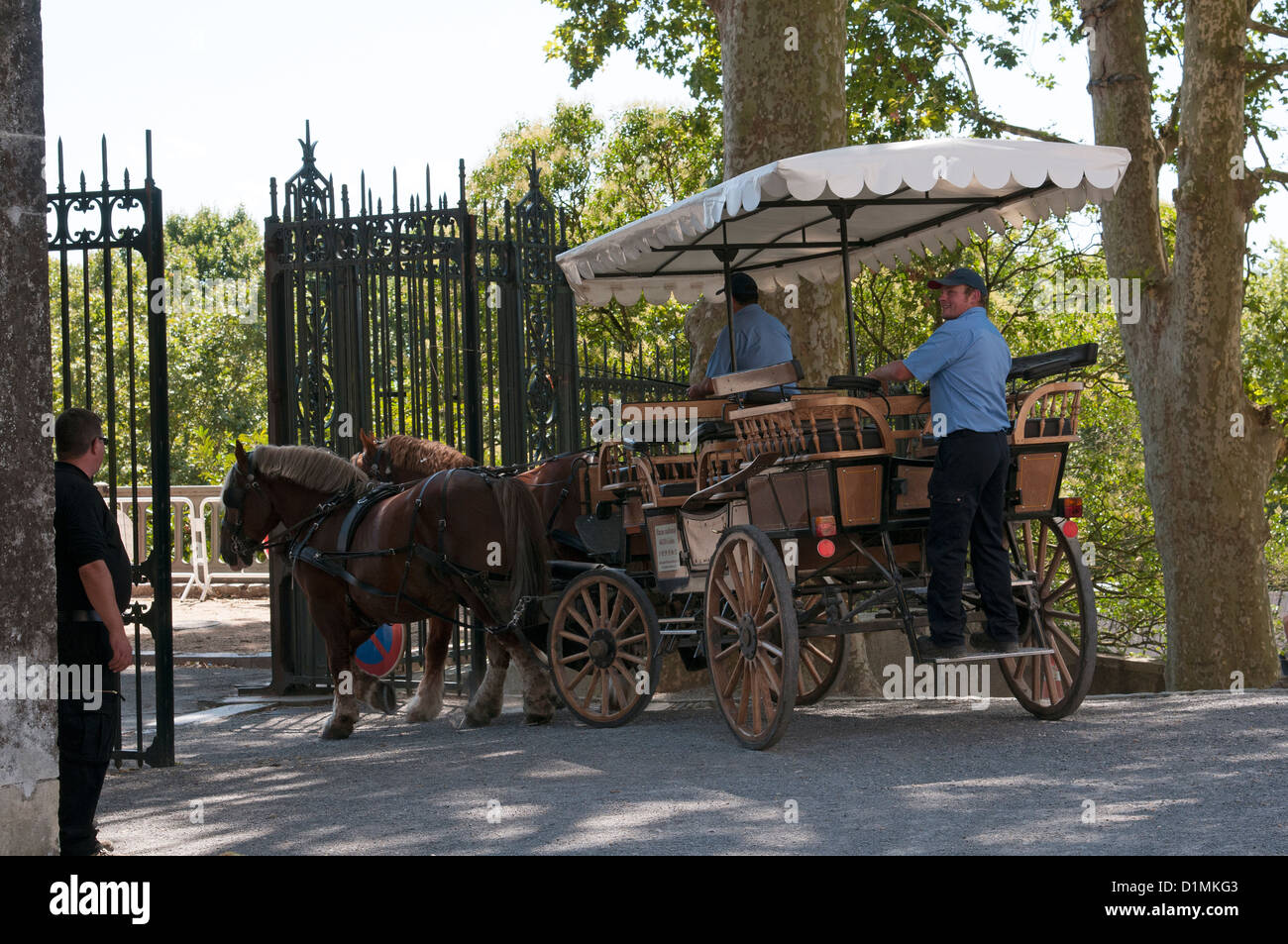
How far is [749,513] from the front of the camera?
8000 mm

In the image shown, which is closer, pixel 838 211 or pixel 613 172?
pixel 838 211

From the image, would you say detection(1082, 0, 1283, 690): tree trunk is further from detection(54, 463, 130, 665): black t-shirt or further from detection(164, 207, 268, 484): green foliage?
detection(164, 207, 268, 484): green foliage

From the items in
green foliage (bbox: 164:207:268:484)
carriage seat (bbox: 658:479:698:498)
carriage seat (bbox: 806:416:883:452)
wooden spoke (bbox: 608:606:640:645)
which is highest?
green foliage (bbox: 164:207:268:484)

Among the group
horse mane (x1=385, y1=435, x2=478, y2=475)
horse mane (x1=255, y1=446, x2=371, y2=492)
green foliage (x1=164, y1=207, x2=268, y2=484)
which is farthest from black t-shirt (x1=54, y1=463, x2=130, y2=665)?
green foliage (x1=164, y1=207, x2=268, y2=484)

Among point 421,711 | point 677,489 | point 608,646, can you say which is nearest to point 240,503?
point 421,711

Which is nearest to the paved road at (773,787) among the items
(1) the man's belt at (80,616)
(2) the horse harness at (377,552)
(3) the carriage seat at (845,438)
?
(2) the horse harness at (377,552)

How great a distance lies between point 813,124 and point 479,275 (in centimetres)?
290

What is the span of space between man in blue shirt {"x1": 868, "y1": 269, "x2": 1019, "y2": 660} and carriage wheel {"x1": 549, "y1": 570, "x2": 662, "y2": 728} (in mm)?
1877

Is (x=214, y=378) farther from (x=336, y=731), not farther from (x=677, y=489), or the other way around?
(x=677, y=489)

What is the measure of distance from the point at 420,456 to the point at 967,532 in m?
4.57

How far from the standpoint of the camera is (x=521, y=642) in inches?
374

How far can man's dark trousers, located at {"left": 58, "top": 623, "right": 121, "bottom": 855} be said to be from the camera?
5.89 meters

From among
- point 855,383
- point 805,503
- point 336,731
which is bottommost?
point 336,731

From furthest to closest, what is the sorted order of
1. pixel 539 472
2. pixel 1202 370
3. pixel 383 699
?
pixel 1202 370, pixel 383 699, pixel 539 472
